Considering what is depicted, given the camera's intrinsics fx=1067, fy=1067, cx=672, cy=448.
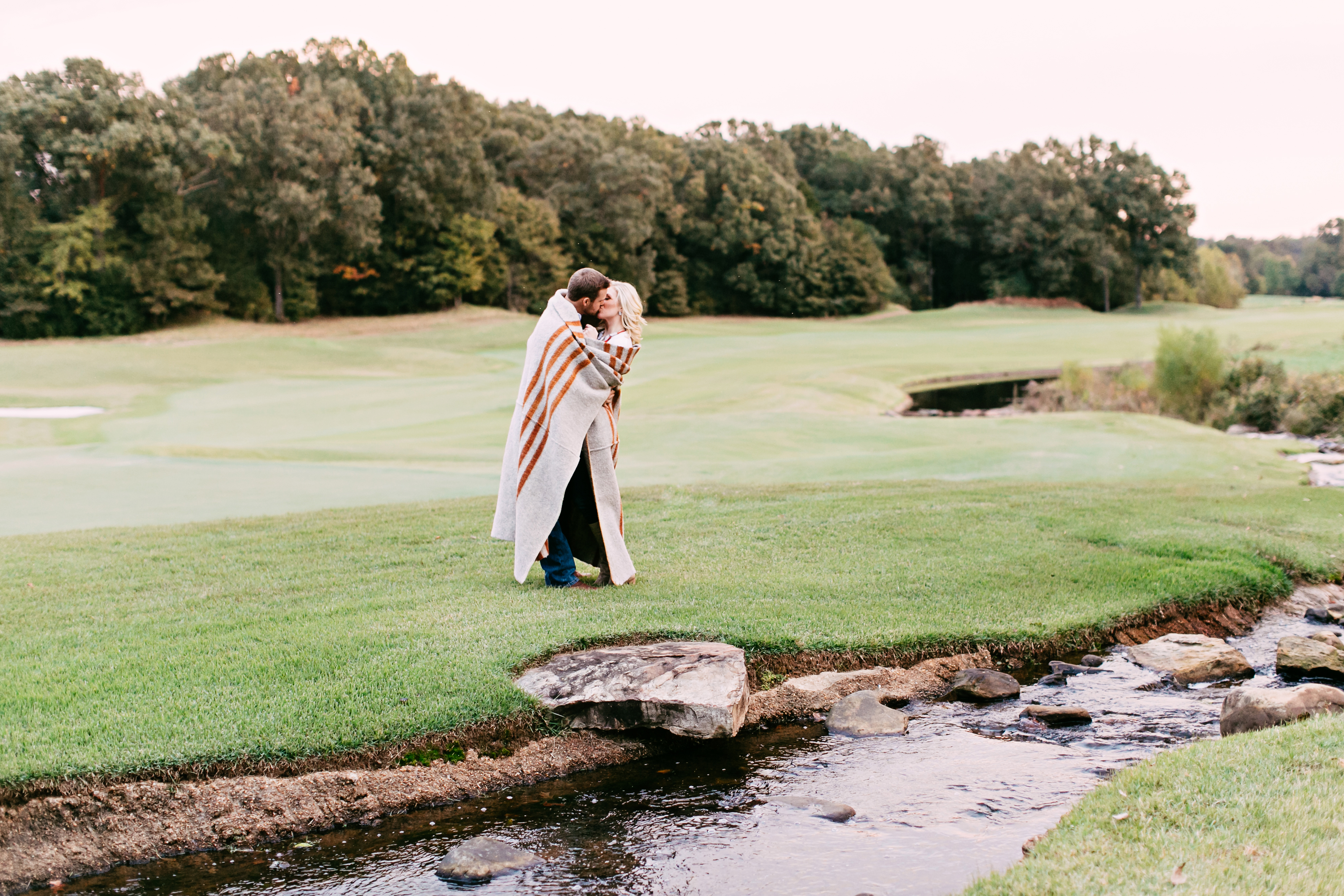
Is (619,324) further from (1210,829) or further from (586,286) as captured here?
(1210,829)

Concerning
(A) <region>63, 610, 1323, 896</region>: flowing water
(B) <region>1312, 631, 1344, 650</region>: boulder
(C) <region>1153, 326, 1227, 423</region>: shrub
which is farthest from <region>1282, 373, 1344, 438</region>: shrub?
(A) <region>63, 610, 1323, 896</region>: flowing water

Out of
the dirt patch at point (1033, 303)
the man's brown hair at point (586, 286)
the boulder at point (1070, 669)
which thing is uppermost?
the dirt patch at point (1033, 303)

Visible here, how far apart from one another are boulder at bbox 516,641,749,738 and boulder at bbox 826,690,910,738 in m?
0.60

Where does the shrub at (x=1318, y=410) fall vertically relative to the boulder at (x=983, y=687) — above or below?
above

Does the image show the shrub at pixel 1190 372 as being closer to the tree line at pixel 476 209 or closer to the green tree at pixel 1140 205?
the tree line at pixel 476 209

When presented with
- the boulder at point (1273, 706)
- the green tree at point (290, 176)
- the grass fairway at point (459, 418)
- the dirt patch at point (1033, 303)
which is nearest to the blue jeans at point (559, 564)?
the boulder at point (1273, 706)

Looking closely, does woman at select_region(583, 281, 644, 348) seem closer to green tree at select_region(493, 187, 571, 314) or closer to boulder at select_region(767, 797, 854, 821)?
boulder at select_region(767, 797, 854, 821)

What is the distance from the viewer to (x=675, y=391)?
29.8 meters

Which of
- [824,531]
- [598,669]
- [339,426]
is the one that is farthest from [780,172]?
[598,669]

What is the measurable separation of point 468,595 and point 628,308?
7.85ft

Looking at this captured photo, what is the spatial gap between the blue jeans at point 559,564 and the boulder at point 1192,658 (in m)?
3.99

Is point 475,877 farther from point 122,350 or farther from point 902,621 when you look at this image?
point 122,350

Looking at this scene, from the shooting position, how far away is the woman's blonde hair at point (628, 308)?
7266 millimetres

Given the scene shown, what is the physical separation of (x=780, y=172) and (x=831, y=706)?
70.5 meters
